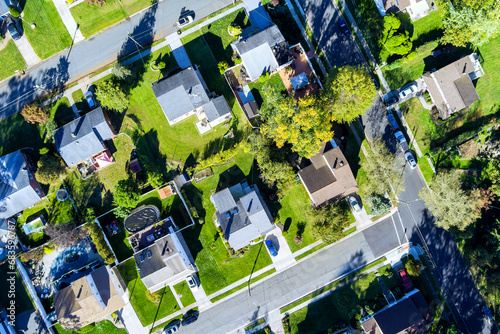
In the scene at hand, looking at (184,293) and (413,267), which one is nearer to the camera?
(413,267)

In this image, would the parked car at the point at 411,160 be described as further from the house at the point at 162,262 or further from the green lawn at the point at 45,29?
the green lawn at the point at 45,29

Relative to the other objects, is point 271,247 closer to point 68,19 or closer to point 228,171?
point 228,171

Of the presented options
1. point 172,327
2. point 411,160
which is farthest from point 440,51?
point 172,327

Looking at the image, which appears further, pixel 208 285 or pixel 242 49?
pixel 208 285

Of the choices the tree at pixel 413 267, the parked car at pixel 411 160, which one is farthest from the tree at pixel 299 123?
the tree at pixel 413 267

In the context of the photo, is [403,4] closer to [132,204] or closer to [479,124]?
[479,124]

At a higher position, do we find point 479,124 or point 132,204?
point 132,204

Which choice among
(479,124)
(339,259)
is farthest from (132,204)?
(479,124)
